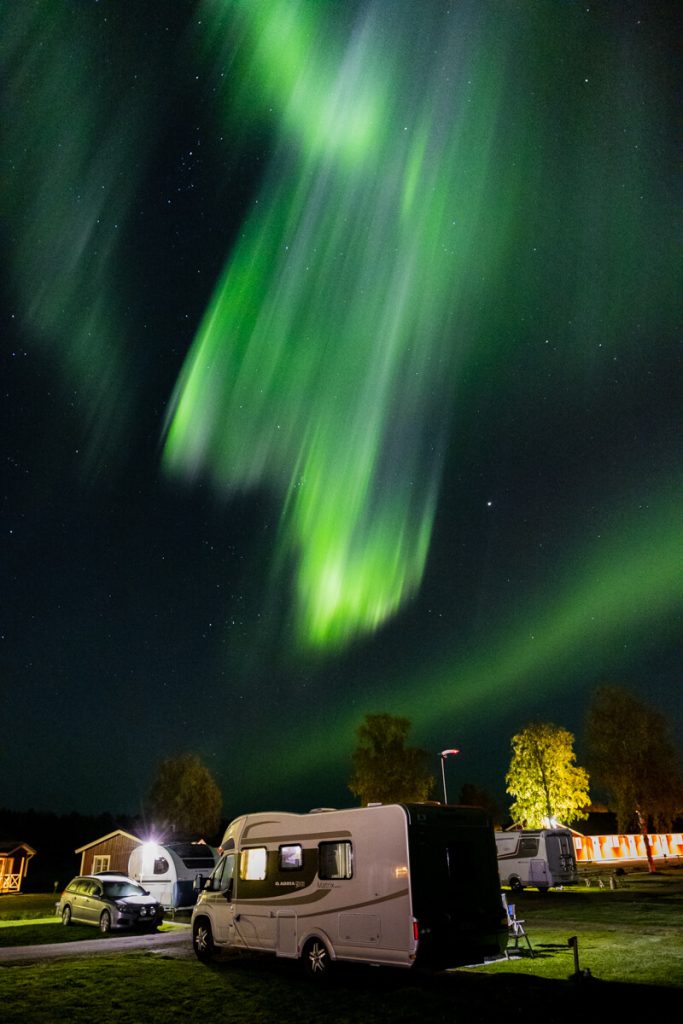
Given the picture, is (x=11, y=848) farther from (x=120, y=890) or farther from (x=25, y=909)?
(x=120, y=890)

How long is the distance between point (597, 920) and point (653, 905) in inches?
190

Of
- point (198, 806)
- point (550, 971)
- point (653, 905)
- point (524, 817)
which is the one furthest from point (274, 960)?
point (198, 806)

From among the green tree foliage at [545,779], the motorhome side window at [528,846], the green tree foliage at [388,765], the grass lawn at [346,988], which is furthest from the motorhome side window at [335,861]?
the green tree foliage at [388,765]

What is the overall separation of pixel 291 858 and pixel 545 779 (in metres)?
51.0

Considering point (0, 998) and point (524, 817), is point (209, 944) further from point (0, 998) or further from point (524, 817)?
point (524, 817)

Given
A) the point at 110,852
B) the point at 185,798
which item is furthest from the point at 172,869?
the point at 185,798

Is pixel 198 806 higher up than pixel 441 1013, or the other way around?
pixel 198 806

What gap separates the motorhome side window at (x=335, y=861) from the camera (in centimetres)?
1340

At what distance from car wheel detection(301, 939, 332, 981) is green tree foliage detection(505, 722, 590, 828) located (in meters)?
Result: 51.0

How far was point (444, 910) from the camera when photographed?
12.4 m

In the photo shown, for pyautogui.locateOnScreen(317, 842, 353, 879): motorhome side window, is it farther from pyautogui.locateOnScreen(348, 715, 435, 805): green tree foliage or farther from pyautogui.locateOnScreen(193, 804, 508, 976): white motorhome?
pyautogui.locateOnScreen(348, 715, 435, 805): green tree foliage

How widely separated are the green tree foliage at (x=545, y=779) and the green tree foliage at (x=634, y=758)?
15.3 ft

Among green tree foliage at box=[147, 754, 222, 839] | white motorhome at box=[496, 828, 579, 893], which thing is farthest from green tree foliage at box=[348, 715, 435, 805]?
white motorhome at box=[496, 828, 579, 893]

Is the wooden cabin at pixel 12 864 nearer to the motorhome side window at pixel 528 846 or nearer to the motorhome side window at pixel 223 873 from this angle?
the motorhome side window at pixel 528 846
